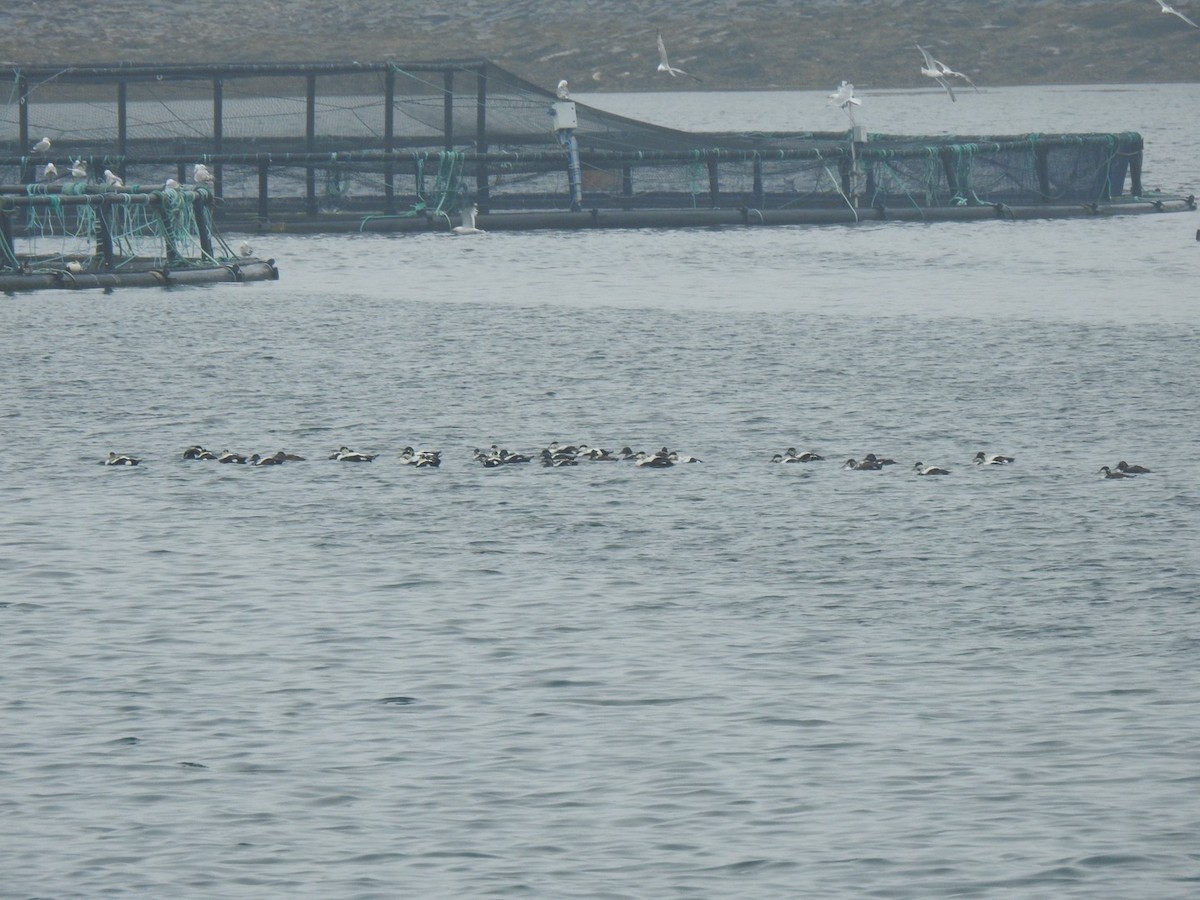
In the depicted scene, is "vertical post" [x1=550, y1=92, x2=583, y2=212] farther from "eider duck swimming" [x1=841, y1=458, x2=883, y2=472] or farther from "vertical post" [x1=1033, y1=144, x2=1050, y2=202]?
"eider duck swimming" [x1=841, y1=458, x2=883, y2=472]

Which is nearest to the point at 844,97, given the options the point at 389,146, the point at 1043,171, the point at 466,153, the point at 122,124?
the point at 1043,171

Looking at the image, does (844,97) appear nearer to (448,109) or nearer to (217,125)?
(448,109)

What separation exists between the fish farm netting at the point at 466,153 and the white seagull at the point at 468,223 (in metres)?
0.81

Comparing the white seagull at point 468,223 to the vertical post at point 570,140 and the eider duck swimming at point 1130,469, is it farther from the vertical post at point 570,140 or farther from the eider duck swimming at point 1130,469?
the eider duck swimming at point 1130,469

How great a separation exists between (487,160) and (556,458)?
1185 inches

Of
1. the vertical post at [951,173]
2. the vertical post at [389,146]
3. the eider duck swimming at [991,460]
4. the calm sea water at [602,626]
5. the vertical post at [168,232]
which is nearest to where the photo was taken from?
the calm sea water at [602,626]

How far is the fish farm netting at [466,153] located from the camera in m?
51.0

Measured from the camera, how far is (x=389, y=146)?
51.9m

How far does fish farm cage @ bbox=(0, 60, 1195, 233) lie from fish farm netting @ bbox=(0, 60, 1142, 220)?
57 mm

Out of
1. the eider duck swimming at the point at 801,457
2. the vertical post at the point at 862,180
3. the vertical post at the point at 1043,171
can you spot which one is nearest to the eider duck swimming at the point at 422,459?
the eider duck swimming at the point at 801,457

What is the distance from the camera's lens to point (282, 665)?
575 inches

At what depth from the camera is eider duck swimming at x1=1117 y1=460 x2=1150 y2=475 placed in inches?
829

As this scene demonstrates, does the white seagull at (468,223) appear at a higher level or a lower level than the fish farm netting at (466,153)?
lower

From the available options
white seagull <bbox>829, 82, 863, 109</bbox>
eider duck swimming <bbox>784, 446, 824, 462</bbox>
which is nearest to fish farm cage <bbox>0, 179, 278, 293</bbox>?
white seagull <bbox>829, 82, 863, 109</bbox>
